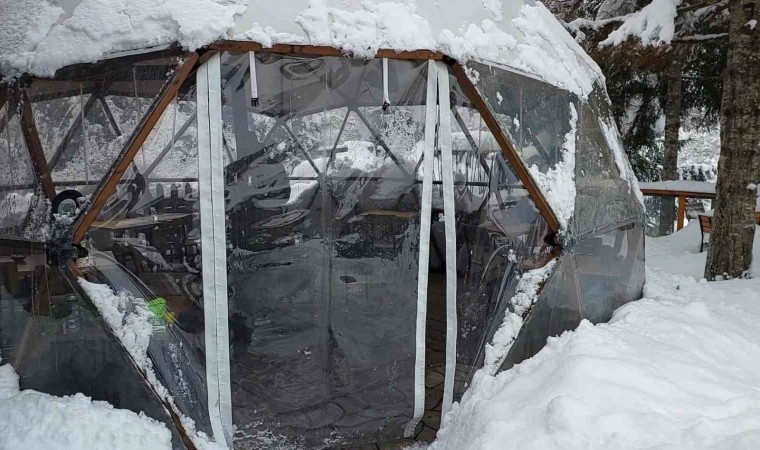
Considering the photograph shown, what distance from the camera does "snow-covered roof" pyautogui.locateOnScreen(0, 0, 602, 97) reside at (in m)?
2.60

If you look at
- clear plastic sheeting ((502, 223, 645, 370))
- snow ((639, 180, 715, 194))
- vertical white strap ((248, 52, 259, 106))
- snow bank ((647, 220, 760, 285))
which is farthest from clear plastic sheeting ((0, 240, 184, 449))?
snow ((639, 180, 715, 194))

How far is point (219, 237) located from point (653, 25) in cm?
608

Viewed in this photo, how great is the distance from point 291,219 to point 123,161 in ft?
2.89

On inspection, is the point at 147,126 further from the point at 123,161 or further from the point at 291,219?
the point at 291,219

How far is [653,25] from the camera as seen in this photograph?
6574 mm

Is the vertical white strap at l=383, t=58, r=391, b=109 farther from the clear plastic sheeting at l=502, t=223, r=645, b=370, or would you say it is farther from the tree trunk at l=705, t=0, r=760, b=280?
the tree trunk at l=705, t=0, r=760, b=280

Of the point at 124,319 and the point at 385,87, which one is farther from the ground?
the point at 385,87

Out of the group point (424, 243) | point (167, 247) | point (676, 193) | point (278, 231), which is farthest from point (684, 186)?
point (167, 247)

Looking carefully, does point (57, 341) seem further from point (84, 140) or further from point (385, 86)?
point (385, 86)

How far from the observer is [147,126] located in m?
2.61

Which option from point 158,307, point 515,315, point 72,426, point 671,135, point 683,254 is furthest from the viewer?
point 671,135

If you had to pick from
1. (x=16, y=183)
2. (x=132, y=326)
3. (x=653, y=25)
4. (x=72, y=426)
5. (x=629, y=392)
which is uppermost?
(x=653, y=25)

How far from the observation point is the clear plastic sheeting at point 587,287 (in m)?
3.37

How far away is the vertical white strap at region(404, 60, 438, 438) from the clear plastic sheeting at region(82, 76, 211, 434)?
1.17 meters
